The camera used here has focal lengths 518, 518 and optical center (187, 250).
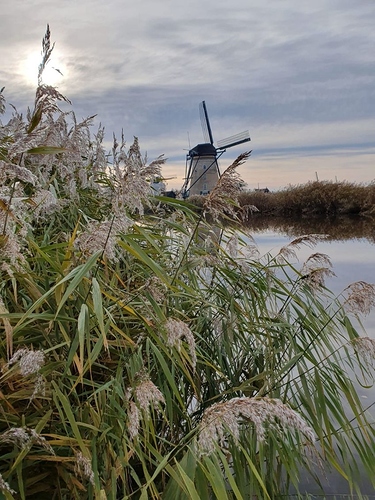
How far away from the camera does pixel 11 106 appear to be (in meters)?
2.98

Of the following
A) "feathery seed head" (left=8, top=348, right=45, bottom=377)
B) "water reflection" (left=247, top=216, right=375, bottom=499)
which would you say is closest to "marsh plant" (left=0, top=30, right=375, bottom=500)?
"feathery seed head" (left=8, top=348, right=45, bottom=377)

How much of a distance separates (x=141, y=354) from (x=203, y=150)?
30.4 metres

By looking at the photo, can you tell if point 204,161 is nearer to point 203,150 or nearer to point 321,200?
point 203,150

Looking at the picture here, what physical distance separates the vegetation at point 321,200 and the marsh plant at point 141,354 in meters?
23.6

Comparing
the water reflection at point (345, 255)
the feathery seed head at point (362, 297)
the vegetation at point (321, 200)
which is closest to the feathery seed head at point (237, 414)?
the feathery seed head at point (362, 297)

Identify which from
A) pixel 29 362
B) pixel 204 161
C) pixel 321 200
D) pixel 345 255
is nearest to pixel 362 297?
pixel 29 362

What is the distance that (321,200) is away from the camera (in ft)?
89.9

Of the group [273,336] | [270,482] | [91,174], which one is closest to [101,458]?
[270,482]

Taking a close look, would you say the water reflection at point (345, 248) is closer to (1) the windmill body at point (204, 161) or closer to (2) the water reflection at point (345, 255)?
(2) the water reflection at point (345, 255)

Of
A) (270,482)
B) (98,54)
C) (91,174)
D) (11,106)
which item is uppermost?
(98,54)

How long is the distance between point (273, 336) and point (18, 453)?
128 centimetres

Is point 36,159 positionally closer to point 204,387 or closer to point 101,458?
point 204,387

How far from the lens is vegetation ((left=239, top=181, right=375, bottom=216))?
26562 millimetres

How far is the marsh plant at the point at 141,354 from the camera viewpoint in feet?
4.86
